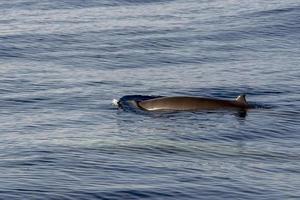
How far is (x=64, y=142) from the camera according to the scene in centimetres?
2788

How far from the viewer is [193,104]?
32.0 m

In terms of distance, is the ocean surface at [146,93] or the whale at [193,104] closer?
the ocean surface at [146,93]

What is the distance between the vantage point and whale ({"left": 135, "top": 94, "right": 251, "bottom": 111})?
105ft

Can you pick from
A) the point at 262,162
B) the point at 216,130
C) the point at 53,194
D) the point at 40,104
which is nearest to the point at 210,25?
the point at 40,104

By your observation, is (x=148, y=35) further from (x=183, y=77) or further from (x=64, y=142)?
(x=64, y=142)

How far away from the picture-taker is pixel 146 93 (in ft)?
117

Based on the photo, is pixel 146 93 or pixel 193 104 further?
pixel 146 93

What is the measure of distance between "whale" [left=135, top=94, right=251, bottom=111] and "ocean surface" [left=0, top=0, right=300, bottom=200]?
454 millimetres

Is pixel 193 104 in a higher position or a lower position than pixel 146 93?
lower

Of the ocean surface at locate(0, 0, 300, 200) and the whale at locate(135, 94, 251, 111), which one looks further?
the whale at locate(135, 94, 251, 111)

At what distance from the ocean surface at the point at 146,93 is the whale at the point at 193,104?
454mm

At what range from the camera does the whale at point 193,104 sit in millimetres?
31953

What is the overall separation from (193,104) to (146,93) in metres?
4.06

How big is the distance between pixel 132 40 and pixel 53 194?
2632 cm
